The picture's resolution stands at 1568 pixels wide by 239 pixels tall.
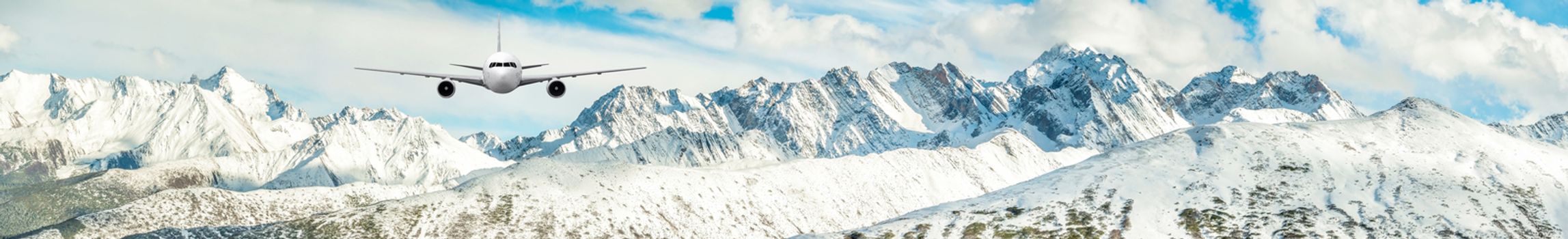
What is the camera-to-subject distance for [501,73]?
48.0 meters

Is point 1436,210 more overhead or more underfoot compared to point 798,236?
more overhead

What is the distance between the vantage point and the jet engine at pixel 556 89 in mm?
49031

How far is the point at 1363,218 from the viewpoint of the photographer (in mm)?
194500

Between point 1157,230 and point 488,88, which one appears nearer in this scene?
point 488,88

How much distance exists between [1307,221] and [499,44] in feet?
566

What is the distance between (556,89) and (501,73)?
238 centimetres

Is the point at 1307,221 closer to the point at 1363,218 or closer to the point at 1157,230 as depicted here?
the point at 1363,218

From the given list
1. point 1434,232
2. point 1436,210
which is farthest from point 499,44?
point 1436,210

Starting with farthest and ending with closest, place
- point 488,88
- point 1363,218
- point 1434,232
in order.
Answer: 1. point 1363,218
2. point 1434,232
3. point 488,88

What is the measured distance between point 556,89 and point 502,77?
2.27 meters

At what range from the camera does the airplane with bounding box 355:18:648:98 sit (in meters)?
48.1

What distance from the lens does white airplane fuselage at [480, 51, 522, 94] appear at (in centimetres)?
4797

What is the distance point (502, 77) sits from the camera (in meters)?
48.1

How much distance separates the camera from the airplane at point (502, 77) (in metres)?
48.1
